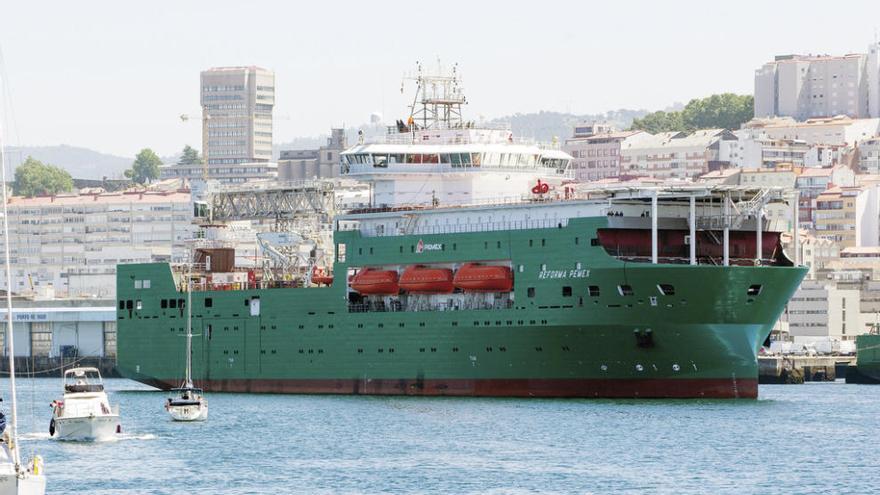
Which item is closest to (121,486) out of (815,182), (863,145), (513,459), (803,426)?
(513,459)

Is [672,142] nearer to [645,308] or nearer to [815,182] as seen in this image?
[815,182]

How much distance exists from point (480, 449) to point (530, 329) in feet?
48.6

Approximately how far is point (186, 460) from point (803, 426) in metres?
18.5

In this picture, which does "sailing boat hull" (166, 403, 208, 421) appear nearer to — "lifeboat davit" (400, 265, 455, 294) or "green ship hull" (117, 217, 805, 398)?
"green ship hull" (117, 217, 805, 398)

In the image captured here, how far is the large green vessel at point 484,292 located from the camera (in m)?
62.9

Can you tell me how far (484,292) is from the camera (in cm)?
6688

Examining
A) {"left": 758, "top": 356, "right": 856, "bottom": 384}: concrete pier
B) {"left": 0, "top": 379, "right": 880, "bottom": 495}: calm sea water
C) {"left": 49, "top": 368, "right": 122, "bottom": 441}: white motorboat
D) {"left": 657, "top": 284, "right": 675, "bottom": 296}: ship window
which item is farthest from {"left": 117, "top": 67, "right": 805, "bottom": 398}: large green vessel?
{"left": 758, "top": 356, "right": 856, "bottom": 384}: concrete pier

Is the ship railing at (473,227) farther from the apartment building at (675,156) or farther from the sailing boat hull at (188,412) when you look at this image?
the apartment building at (675,156)

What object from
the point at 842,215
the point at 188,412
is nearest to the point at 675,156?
the point at 842,215

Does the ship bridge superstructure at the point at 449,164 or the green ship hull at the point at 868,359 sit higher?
the ship bridge superstructure at the point at 449,164

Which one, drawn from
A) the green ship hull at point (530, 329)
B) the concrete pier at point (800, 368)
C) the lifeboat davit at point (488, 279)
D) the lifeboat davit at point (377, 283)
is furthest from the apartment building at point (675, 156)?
the lifeboat davit at point (488, 279)

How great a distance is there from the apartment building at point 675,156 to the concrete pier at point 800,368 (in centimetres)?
8296

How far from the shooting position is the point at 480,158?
71.2 m

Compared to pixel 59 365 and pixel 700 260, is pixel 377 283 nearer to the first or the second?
pixel 700 260
